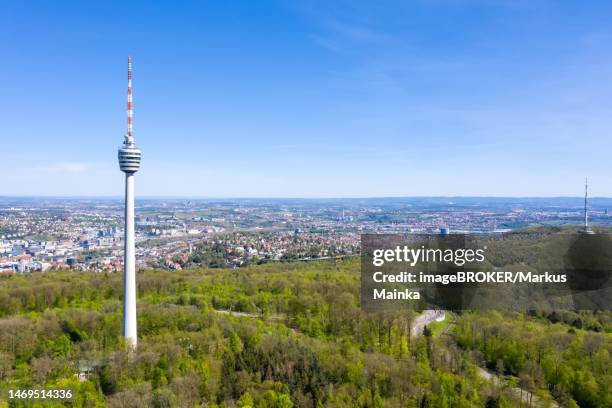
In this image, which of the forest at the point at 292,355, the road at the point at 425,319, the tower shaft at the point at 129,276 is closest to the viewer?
the forest at the point at 292,355

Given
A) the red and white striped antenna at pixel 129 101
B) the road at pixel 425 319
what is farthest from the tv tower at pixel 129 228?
the road at pixel 425 319

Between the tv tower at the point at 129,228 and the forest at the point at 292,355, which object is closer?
the forest at the point at 292,355

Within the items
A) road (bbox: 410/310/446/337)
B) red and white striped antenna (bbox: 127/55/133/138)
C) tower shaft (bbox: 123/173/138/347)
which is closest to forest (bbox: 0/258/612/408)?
tower shaft (bbox: 123/173/138/347)

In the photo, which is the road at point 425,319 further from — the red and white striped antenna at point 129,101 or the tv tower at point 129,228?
the red and white striped antenna at point 129,101

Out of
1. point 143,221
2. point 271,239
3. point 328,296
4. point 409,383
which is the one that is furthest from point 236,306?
point 143,221

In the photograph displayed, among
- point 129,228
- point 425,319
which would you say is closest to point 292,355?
point 129,228

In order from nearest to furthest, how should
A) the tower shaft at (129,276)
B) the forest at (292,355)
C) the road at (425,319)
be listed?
the forest at (292,355), the tower shaft at (129,276), the road at (425,319)

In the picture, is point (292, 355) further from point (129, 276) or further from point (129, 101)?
point (129, 101)
